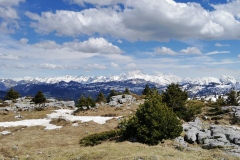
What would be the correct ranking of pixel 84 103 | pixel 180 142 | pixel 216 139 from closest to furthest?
pixel 180 142, pixel 216 139, pixel 84 103

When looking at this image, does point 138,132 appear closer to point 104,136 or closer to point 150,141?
point 150,141

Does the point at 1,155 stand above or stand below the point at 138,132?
below

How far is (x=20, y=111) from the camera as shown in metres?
70.7

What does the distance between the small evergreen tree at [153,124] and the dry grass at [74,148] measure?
1.33 m

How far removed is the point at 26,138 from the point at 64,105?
130 ft

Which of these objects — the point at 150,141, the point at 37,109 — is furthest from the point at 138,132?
the point at 37,109

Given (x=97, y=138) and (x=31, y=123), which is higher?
(x=97, y=138)

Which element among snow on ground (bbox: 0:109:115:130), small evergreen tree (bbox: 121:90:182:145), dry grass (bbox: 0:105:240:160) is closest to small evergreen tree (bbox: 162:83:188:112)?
dry grass (bbox: 0:105:240:160)

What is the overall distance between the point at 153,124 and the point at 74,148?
37.4ft

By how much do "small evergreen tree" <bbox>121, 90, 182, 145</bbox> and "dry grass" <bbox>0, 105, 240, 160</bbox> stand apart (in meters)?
1.33

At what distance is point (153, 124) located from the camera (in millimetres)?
33781

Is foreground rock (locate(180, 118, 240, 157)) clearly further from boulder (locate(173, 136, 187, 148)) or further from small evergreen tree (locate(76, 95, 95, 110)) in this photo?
small evergreen tree (locate(76, 95, 95, 110))

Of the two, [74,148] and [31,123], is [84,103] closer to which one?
[31,123]

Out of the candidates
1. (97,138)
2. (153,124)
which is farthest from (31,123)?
(153,124)
